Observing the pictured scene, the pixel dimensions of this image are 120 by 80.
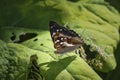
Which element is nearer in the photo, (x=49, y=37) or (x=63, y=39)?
(x=63, y=39)

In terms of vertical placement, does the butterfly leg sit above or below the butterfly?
below

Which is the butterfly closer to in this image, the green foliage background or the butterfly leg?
the green foliage background

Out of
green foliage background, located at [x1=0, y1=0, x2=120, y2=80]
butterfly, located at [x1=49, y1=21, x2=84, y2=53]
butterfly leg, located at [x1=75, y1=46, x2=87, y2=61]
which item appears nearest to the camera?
green foliage background, located at [x1=0, y1=0, x2=120, y2=80]

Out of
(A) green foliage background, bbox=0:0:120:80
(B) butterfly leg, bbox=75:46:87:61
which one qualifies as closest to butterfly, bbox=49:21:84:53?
(A) green foliage background, bbox=0:0:120:80

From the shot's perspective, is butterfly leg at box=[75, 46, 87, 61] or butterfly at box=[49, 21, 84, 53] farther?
butterfly leg at box=[75, 46, 87, 61]

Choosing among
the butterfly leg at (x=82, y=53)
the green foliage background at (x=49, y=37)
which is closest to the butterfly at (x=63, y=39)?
the green foliage background at (x=49, y=37)

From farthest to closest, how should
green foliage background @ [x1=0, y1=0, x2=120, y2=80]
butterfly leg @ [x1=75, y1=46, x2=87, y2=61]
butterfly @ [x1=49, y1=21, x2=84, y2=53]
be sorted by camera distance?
butterfly leg @ [x1=75, y1=46, x2=87, y2=61]
butterfly @ [x1=49, y1=21, x2=84, y2=53]
green foliage background @ [x1=0, y1=0, x2=120, y2=80]

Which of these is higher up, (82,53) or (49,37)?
(49,37)
